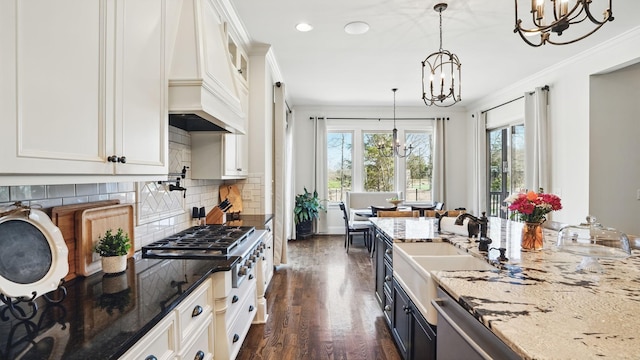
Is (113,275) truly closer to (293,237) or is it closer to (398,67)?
(398,67)

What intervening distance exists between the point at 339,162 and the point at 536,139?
3.76m

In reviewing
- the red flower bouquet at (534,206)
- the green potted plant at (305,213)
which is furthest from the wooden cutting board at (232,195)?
the green potted plant at (305,213)

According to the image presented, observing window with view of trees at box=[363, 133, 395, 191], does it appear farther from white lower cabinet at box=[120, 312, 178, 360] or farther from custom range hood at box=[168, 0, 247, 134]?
white lower cabinet at box=[120, 312, 178, 360]

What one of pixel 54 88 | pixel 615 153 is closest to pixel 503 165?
pixel 615 153

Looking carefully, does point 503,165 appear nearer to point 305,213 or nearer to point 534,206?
point 305,213

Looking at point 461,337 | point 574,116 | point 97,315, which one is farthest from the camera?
point 574,116

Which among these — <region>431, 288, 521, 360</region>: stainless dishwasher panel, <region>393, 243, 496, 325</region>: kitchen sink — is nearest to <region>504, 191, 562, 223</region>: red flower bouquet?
<region>393, 243, 496, 325</region>: kitchen sink

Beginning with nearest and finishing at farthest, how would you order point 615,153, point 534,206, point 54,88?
point 54,88 < point 534,206 < point 615,153

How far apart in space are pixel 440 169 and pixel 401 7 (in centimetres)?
477

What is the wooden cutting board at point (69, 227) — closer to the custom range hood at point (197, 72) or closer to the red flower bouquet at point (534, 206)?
the custom range hood at point (197, 72)

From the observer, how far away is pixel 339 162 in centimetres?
736

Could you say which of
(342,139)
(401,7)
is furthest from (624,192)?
(342,139)

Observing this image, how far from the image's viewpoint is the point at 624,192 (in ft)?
12.9

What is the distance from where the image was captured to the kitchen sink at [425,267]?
64.7 inches
